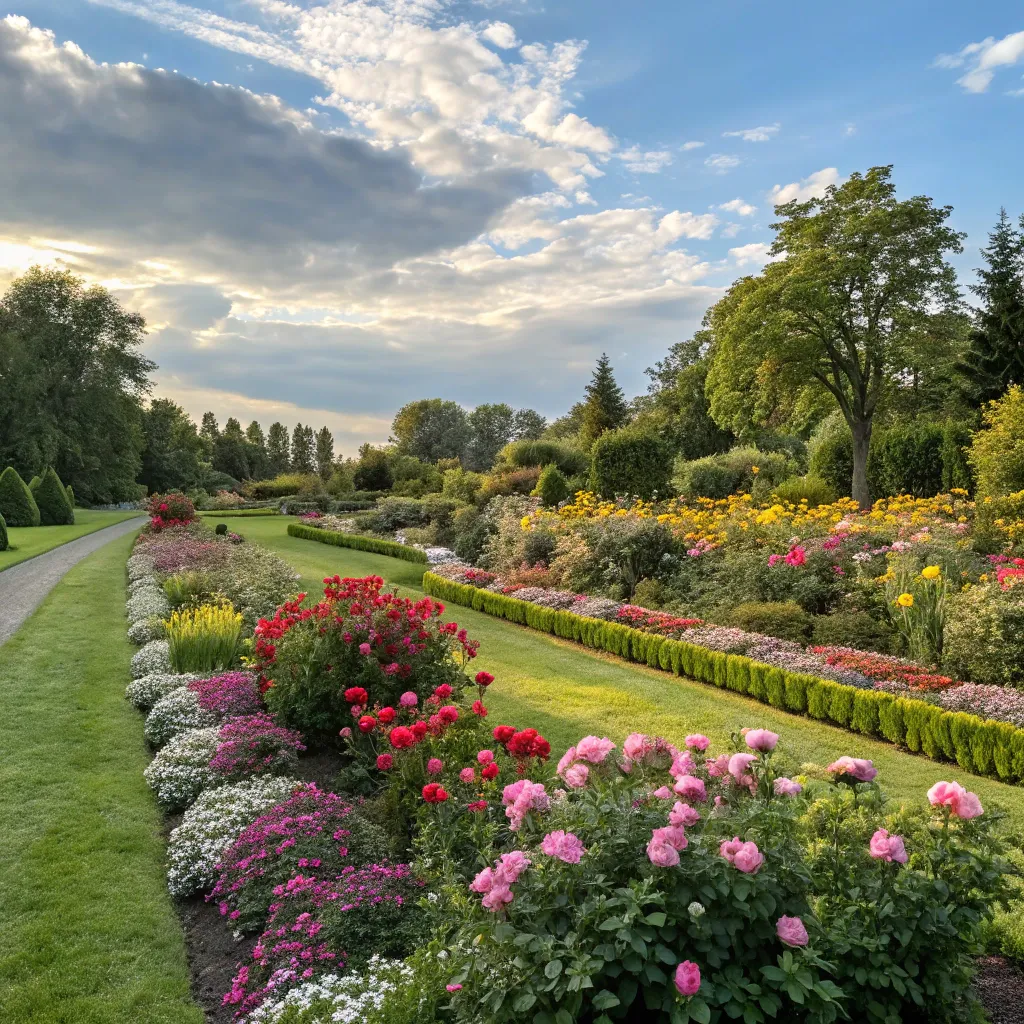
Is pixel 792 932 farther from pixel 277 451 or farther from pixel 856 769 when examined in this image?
pixel 277 451

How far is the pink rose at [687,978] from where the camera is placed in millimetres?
1753

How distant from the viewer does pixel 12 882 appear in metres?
4.02

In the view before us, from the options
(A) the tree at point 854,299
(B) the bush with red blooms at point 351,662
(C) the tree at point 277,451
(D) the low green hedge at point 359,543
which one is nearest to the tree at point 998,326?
(A) the tree at point 854,299

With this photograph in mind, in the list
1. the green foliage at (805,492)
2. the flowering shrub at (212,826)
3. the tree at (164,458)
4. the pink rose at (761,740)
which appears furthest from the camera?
the tree at (164,458)

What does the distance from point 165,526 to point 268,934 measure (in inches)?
774

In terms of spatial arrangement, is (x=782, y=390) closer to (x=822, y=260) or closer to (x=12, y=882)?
(x=822, y=260)

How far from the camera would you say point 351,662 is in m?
5.58

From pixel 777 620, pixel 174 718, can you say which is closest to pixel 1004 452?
pixel 777 620

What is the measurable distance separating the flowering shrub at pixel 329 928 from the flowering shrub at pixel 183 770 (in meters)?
1.88

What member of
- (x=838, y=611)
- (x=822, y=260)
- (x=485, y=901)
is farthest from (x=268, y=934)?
(x=822, y=260)

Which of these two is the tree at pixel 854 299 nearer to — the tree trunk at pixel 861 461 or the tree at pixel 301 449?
the tree trunk at pixel 861 461

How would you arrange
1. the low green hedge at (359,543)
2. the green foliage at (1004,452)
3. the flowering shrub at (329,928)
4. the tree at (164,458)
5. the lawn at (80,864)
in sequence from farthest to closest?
the tree at (164,458) → the low green hedge at (359,543) → the green foliage at (1004,452) → the lawn at (80,864) → the flowering shrub at (329,928)

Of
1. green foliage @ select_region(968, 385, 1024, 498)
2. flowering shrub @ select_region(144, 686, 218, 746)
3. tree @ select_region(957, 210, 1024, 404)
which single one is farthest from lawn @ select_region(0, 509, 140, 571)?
tree @ select_region(957, 210, 1024, 404)

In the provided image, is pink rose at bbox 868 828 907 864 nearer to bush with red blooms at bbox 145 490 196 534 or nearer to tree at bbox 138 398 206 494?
bush with red blooms at bbox 145 490 196 534
